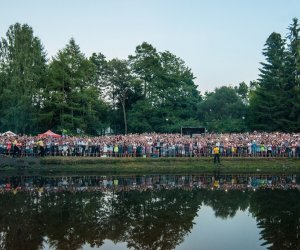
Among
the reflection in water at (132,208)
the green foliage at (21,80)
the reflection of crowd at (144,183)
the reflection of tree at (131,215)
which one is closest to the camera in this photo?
the reflection of tree at (131,215)

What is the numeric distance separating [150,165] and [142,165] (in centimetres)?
72

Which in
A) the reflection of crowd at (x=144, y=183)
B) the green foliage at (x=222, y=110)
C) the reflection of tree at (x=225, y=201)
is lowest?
the reflection of tree at (x=225, y=201)

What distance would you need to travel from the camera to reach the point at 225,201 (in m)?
23.7

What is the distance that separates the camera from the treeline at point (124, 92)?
55.3 meters

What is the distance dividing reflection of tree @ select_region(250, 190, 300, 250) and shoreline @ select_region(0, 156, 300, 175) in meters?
12.6

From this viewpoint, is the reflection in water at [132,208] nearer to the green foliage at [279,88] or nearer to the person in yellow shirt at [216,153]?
the person in yellow shirt at [216,153]

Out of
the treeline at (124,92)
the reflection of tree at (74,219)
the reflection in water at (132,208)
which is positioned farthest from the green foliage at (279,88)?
the reflection of tree at (74,219)

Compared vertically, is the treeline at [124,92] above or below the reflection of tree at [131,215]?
above

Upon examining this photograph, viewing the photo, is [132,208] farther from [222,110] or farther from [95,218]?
[222,110]

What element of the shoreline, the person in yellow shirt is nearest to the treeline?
the shoreline

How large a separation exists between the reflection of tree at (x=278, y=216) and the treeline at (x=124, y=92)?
104ft

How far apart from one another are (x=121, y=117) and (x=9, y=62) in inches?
756

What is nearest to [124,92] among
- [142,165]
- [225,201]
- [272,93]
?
[272,93]

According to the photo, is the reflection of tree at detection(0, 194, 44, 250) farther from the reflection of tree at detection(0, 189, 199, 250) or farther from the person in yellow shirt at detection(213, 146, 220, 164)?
the person in yellow shirt at detection(213, 146, 220, 164)
